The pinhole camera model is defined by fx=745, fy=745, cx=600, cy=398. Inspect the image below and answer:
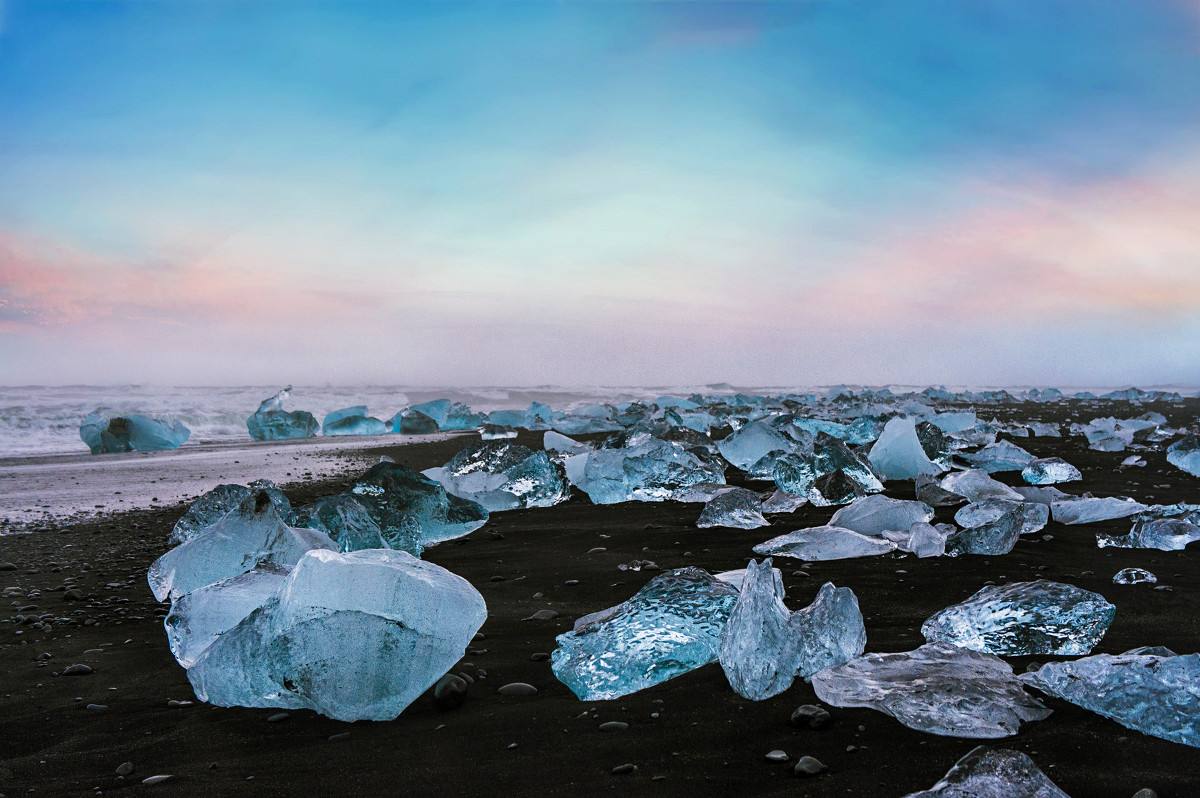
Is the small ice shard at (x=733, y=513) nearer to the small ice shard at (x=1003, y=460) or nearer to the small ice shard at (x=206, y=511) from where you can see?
the small ice shard at (x=206, y=511)

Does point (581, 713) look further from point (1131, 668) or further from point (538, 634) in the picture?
point (1131, 668)

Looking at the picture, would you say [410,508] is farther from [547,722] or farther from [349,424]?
[349,424]

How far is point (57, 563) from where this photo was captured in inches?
141

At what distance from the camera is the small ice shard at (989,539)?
2844 mm

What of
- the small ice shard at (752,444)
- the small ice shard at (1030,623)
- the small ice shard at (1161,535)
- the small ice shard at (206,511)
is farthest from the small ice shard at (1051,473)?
the small ice shard at (206,511)

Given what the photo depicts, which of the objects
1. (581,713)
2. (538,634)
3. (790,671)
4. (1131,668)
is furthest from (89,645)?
(1131,668)

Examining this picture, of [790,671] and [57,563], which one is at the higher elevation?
[790,671]

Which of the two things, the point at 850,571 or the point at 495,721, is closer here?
the point at 495,721

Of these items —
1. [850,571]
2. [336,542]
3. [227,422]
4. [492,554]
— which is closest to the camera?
[850,571]

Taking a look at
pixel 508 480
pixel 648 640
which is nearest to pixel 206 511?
pixel 508 480

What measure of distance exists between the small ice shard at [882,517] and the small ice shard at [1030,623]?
1.16m

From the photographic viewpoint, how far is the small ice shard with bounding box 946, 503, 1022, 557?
2.84m

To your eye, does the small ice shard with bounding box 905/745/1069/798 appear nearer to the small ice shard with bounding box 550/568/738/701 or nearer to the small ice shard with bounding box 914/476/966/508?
the small ice shard with bounding box 550/568/738/701

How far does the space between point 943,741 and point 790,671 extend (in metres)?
0.37
